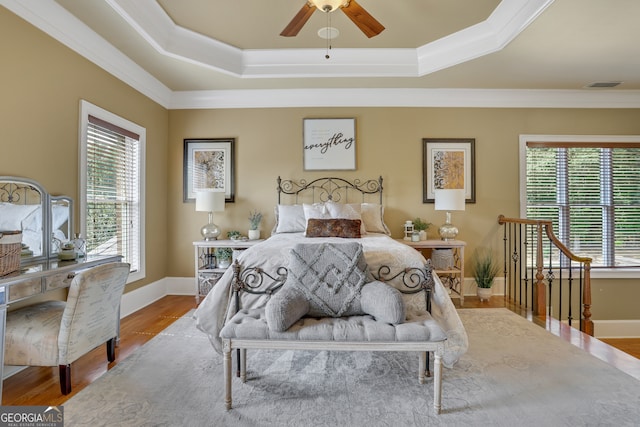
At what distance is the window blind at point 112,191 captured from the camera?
3.33m

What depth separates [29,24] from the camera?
2533 millimetres

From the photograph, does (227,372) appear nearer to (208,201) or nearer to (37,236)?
(37,236)

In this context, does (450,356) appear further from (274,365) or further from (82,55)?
(82,55)

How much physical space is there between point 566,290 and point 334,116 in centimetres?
411

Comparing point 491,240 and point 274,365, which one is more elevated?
point 491,240

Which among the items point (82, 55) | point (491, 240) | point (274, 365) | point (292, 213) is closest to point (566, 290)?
point (491, 240)

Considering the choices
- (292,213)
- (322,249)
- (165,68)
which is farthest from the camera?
(292,213)

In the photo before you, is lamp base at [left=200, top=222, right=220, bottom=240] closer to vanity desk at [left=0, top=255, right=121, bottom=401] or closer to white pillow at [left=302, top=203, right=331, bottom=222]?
white pillow at [left=302, top=203, right=331, bottom=222]

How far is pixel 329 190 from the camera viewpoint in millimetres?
4656

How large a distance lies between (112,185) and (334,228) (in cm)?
256

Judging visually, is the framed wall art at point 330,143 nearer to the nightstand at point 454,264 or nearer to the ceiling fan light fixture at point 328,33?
the ceiling fan light fixture at point 328,33

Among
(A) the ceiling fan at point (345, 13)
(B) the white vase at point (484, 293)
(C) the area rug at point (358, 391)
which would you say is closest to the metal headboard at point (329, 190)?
(B) the white vase at point (484, 293)

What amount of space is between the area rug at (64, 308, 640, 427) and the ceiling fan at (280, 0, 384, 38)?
2611 millimetres

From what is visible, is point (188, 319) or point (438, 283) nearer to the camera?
point (438, 283)
